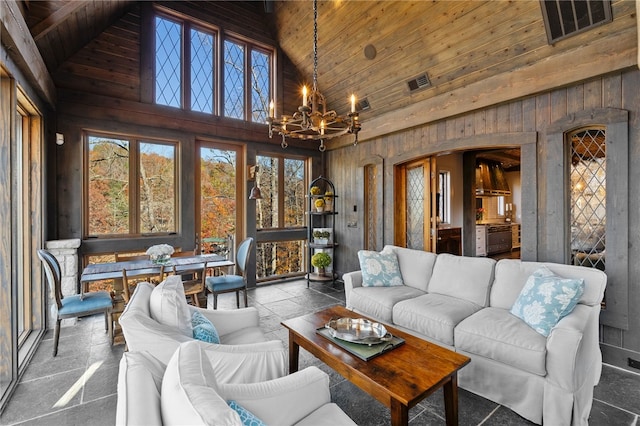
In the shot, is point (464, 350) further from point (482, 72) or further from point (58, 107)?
point (58, 107)

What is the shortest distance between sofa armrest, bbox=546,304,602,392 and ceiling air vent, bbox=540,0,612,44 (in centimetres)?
266

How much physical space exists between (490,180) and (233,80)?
7.09 metres

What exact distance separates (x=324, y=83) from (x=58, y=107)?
394cm

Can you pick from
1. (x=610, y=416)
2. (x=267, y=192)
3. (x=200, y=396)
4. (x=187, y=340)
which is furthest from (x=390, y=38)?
(x=200, y=396)

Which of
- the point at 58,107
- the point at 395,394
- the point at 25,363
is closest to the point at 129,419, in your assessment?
the point at 395,394

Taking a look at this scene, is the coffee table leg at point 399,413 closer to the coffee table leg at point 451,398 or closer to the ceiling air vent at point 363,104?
the coffee table leg at point 451,398

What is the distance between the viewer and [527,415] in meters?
2.07

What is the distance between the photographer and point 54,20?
3154mm

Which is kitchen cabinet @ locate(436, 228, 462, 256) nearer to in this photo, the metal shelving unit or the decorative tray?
the metal shelving unit

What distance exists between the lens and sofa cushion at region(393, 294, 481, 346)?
2629 millimetres

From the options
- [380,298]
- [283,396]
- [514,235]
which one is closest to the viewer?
[283,396]

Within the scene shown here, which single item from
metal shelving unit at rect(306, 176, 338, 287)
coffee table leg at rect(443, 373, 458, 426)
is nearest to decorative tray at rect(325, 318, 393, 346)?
coffee table leg at rect(443, 373, 458, 426)

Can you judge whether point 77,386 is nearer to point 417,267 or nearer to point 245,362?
point 245,362

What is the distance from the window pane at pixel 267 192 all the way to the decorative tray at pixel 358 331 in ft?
11.6
